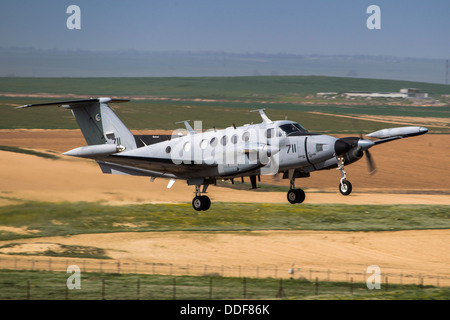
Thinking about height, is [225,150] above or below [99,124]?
below

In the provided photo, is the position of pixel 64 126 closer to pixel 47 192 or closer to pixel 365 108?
pixel 47 192

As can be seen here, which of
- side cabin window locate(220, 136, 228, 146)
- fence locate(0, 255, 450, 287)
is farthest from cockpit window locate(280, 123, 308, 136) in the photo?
fence locate(0, 255, 450, 287)

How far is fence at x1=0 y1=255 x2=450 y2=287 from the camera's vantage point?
41250 millimetres

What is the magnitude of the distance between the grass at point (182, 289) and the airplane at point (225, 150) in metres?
4.63

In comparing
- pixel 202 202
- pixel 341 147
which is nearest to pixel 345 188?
pixel 341 147

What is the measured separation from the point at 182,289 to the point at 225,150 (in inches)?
312

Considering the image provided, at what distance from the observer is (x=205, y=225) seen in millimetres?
51781

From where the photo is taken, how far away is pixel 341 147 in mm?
34406

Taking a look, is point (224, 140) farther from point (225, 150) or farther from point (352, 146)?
point (352, 146)

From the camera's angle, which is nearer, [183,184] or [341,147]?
[341,147]

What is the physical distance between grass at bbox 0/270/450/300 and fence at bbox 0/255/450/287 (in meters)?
0.86

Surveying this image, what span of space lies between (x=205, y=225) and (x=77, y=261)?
11452 millimetres

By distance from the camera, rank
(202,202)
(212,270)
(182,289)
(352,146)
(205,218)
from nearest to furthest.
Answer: (352,146) < (182,289) < (202,202) < (212,270) < (205,218)

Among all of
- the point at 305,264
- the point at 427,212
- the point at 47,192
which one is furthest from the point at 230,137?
the point at 427,212
